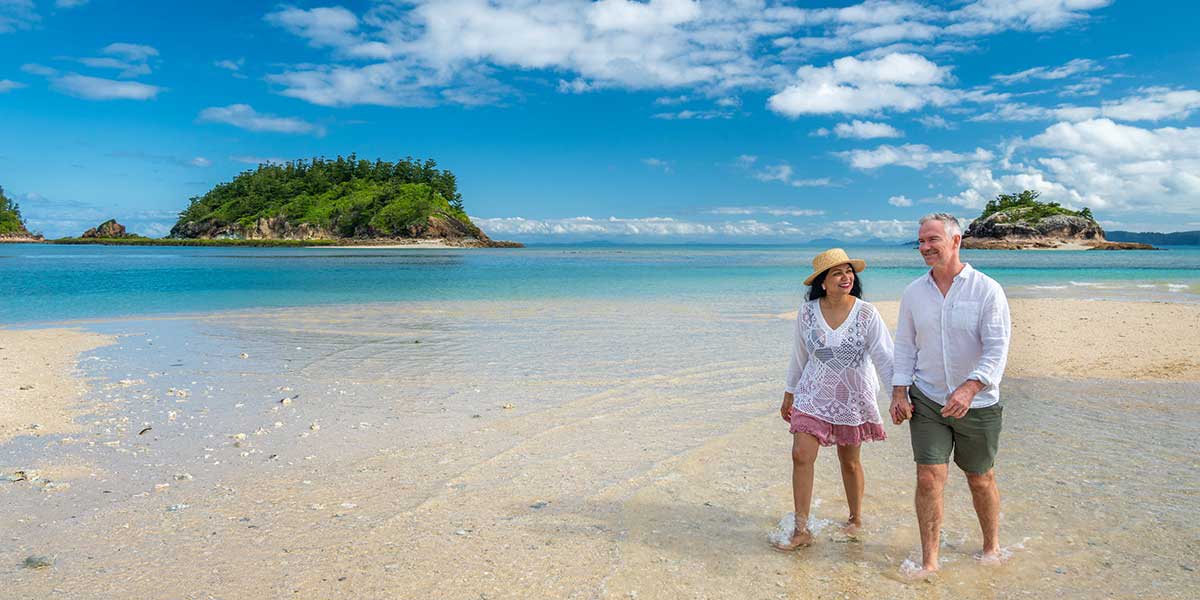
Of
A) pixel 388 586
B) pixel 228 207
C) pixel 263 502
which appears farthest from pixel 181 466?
pixel 228 207

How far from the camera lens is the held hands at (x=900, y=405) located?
14.4 feet

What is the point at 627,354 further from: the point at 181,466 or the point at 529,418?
the point at 181,466

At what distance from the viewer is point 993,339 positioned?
410 centimetres

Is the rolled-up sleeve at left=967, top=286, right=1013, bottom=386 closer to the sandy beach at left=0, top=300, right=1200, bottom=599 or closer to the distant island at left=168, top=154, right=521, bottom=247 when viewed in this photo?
the sandy beach at left=0, top=300, right=1200, bottom=599

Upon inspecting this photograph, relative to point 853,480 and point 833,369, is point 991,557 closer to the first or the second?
point 853,480

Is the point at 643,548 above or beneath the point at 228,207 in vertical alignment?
beneath

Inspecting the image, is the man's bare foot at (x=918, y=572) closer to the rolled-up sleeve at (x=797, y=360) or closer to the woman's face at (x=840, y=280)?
the rolled-up sleeve at (x=797, y=360)

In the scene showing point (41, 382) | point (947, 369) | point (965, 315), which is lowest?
point (41, 382)

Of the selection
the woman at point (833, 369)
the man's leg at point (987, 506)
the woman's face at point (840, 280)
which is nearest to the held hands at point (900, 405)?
the woman at point (833, 369)

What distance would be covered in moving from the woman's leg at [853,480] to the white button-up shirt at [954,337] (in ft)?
2.71

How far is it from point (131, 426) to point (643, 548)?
657 centimetres

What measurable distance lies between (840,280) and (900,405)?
0.88 m

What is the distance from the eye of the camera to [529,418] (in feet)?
28.5

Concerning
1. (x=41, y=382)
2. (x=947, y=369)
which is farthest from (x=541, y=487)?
(x=41, y=382)
